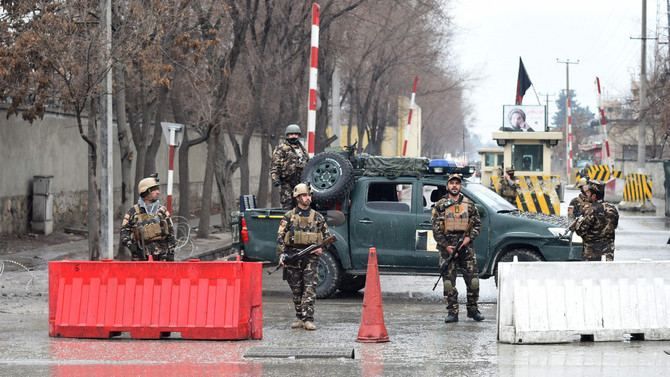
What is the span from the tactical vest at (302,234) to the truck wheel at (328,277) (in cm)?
331

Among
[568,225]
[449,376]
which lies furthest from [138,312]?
[568,225]

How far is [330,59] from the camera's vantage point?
117 ft

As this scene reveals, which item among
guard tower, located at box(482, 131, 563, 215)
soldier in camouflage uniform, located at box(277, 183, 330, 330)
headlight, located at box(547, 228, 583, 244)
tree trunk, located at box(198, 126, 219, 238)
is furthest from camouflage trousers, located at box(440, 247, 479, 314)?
guard tower, located at box(482, 131, 563, 215)

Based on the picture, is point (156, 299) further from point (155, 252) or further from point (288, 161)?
point (288, 161)

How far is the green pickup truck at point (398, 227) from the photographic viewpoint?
15742 mm

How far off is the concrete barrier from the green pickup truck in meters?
3.88

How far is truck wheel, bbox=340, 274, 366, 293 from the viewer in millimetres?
16656

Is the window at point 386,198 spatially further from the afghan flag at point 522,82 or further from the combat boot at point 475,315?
the afghan flag at point 522,82

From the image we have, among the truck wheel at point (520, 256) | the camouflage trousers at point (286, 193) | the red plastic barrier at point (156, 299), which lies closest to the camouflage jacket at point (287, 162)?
the camouflage trousers at point (286, 193)

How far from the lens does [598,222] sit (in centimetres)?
1434

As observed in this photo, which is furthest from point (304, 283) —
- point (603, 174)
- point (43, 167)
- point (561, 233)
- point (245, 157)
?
point (603, 174)

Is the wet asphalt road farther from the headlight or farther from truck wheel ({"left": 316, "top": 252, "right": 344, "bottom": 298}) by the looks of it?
the headlight

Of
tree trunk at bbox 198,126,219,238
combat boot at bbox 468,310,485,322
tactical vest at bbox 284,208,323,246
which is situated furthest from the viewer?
tree trunk at bbox 198,126,219,238

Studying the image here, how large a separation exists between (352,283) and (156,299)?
556 cm
